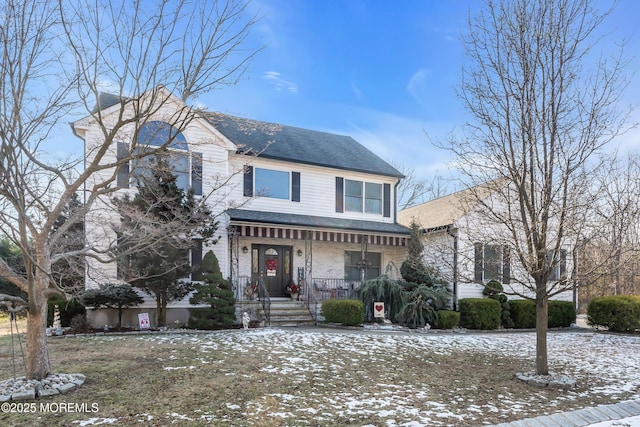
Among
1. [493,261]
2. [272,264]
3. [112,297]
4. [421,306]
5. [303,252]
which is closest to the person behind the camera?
[493,261]

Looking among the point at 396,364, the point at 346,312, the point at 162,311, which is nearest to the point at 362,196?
the point at 346,312

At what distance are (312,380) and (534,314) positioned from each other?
12.4m

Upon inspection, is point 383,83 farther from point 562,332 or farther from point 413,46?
point 562,332

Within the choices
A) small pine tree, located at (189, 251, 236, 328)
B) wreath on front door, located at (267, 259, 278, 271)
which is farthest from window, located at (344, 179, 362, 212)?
small pine tree, located at (189, 251, 236, 328)

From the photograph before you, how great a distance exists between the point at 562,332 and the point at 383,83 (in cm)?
1111

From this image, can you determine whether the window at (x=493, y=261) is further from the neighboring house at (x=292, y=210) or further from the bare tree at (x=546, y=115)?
the neighboring house at (x=292, y=210)

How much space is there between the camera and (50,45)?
250 inches

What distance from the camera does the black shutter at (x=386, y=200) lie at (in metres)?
19.1

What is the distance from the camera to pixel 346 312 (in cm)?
1391

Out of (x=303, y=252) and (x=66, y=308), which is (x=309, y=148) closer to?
(x=303, y=252)

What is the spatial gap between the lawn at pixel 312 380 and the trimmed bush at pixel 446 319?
2.81m

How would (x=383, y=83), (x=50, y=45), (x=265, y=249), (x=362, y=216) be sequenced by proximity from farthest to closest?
(x=362, y=216), (x=265, y=249), (x=383, y=83), (x=50, y=45)

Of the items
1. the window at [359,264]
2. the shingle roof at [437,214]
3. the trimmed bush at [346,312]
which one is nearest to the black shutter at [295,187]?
the window at [359,264]

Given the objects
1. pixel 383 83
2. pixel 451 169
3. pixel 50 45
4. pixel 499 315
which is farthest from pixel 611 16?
pixel 499 315
